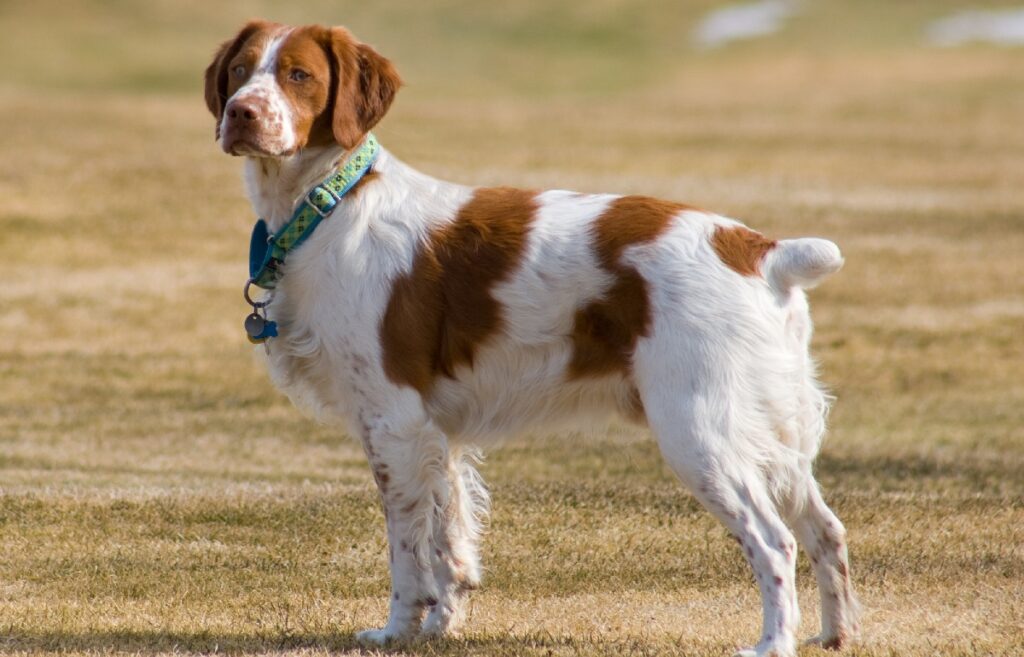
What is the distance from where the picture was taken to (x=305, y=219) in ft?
18.0

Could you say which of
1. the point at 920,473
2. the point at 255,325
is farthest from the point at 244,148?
the point at 920,473

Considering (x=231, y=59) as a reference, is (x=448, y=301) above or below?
below

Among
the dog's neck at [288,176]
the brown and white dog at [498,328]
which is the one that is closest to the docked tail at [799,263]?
the brown and white dog at [498,328]

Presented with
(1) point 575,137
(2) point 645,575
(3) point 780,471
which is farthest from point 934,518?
(1) point 575,137

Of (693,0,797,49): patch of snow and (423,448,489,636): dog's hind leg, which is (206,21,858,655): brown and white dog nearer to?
(423,448,489,636): dog's hind leg

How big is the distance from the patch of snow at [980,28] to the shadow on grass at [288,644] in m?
35.5

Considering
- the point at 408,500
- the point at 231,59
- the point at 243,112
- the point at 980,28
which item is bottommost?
the point at 980,28

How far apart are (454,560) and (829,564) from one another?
1343 mm

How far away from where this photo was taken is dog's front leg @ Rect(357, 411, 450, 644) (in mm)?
5332

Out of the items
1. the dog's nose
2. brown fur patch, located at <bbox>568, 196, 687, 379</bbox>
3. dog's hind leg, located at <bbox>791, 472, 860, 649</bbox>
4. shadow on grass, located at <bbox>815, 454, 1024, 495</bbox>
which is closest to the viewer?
brown fur patch, located at <bbox>568, 196, 687, 379</bbox>

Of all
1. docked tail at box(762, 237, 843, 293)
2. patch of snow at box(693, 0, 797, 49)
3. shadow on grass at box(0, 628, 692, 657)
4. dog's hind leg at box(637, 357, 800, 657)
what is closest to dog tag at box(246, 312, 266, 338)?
shadow on grass at box(0, 628, 692, 657)

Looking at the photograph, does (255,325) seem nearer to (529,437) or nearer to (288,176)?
(288,176)

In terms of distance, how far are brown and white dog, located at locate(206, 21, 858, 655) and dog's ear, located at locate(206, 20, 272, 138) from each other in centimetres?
1

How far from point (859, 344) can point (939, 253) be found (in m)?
4.16
